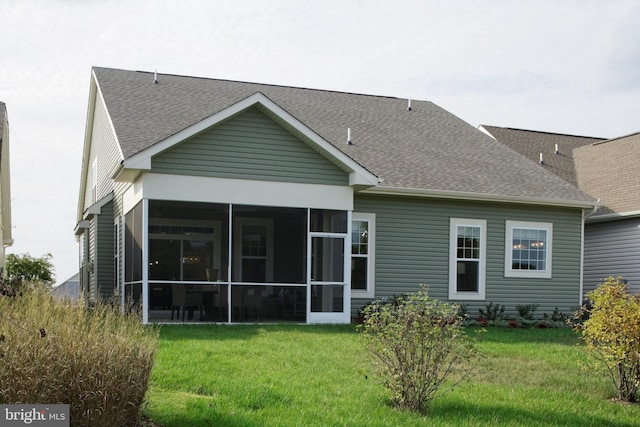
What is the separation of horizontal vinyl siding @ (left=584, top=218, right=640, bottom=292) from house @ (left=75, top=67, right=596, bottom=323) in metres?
1.65

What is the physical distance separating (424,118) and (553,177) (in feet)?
14.8

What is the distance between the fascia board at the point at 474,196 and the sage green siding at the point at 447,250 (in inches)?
11.2

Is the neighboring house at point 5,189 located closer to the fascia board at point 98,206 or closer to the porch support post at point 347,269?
the fascia board at point 98,206

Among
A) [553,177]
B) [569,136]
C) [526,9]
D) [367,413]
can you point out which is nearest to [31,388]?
[367,413]

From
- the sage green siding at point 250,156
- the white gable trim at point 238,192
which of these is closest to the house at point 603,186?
the white gable trim at point 238,192

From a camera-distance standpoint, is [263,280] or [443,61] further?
[263,280]

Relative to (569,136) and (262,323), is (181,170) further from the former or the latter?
(569,136)

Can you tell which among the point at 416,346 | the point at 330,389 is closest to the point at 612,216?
the point at 330,389

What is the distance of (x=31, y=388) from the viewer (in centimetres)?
609

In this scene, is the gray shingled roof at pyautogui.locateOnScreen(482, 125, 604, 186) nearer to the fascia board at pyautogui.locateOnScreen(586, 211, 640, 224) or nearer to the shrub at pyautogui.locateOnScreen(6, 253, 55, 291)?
the fascia board at pyautogui.locateOnScreen(586, 211, 640, 224)

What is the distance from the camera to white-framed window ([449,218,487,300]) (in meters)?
18.7

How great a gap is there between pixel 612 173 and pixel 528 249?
16.0 ft

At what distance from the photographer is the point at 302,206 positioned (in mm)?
15680

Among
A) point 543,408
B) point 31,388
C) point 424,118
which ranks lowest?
point 543,408
